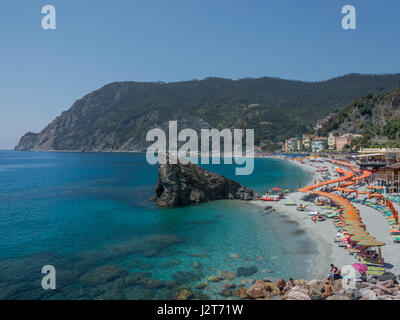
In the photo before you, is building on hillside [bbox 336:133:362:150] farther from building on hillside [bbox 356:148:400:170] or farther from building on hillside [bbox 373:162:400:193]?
building on hillside [bbox 373:162:400:193]

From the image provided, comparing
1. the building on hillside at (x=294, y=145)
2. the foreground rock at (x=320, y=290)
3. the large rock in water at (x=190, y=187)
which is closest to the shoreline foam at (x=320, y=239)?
the foreground rock at (x=320, y=290)

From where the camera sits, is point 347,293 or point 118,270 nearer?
point 347,293

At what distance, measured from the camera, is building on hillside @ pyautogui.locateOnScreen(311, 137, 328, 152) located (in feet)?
417

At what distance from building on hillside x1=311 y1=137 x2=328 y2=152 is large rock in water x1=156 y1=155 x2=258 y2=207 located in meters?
103

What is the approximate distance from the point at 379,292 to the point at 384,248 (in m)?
7.70

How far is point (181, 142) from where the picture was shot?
643 feet

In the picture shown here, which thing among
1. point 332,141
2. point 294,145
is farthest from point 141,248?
point 294,145

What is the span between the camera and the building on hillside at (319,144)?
127050mm

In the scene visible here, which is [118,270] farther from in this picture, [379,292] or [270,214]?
[270,214]

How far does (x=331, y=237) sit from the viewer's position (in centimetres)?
2197
